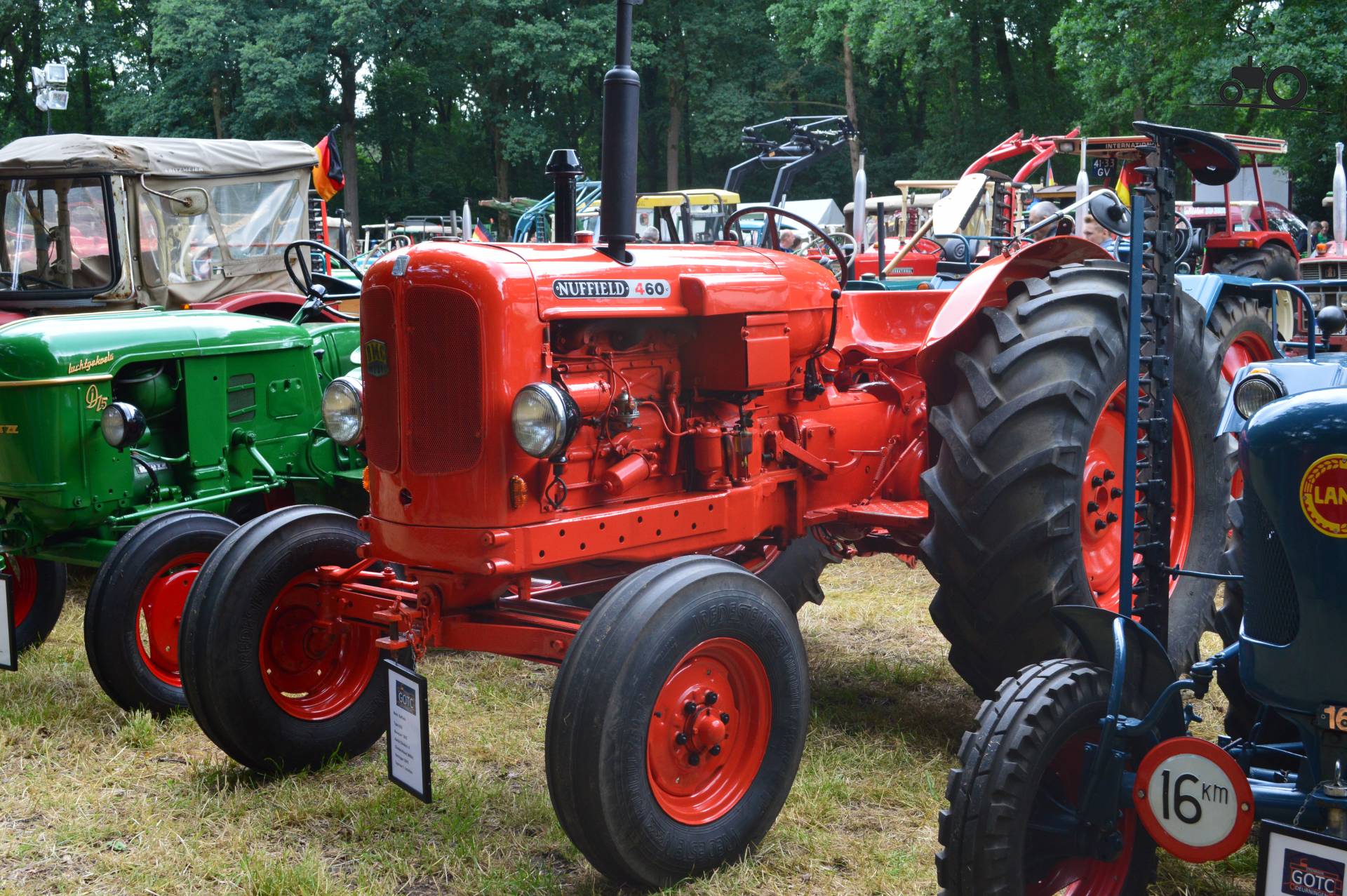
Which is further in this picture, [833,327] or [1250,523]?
[833,327]

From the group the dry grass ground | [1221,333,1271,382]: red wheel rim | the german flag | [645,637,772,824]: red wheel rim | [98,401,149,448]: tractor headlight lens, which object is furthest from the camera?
the german flag

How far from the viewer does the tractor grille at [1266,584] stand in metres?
2.10

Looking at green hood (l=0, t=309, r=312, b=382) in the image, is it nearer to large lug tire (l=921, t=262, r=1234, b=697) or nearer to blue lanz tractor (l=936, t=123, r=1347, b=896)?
large lug tire (l=921, t=262, r=1234, b=697)

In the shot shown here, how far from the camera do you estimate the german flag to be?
8.56 meters

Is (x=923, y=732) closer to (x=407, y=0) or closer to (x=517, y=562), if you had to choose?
(x=517, y=562)

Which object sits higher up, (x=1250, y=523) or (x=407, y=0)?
(x=407, y=0)

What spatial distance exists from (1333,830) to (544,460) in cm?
185

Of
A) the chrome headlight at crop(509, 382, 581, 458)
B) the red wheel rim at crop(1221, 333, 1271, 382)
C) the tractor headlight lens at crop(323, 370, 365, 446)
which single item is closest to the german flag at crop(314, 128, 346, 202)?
the tractor headlight lens at crop(323, 370, 365, 446)

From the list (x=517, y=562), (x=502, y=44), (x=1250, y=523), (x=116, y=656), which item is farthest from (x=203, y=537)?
(x=502, y=44)

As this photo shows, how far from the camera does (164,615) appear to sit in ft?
13.8

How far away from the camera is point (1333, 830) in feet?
6.51

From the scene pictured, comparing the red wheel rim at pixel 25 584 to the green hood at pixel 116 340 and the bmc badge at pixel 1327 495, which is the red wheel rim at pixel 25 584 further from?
the bmc badge at pixel 1327 495

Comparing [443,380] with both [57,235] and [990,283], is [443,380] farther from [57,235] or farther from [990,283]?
[57,235]

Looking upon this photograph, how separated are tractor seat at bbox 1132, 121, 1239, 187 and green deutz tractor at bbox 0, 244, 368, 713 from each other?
3.27m
